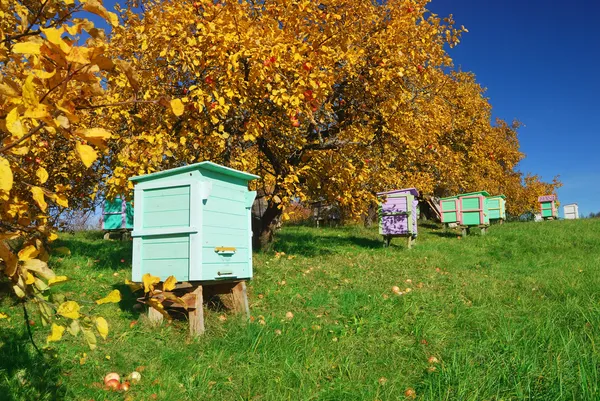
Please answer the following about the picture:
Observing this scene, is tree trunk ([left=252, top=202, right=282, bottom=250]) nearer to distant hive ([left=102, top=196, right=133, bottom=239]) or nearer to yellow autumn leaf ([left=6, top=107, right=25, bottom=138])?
distant hive ([left=102, top=196, right=133, bottom=239])

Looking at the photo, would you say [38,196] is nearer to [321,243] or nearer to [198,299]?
[198,299]

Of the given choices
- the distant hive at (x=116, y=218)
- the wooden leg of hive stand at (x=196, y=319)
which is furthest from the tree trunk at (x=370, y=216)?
the wooden leg of hive stand at (x=196, y=319)

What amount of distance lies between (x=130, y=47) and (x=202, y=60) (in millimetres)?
1879

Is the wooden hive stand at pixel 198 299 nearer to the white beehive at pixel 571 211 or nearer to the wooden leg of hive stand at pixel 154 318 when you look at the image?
the wooden leg of hive stand at pixel 154 318

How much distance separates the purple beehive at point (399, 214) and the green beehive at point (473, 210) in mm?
3800

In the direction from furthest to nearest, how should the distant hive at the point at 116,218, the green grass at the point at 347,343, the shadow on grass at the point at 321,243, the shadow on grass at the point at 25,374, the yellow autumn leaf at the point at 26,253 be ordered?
the distant hive at the point at 116,218 → the shadow on grass at the point at 321,243 → the green grass at the point at 347,343 → the shadow on grass at the point at 25,374 → the yellow autumn leaf at the point at 26,253

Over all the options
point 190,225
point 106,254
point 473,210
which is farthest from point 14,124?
point 473,210

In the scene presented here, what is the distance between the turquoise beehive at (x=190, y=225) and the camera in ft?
17.0

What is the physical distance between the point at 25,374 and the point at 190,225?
208 cm

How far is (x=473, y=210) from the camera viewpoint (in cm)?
1525

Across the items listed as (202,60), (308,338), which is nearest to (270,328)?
(308,338)

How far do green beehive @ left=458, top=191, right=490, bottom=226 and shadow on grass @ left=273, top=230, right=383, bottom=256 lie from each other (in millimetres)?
3619

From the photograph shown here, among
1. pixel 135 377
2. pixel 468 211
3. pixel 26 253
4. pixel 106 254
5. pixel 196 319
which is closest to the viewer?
pixel 26 253

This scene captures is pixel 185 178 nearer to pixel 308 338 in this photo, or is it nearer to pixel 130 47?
pixel 308 338
